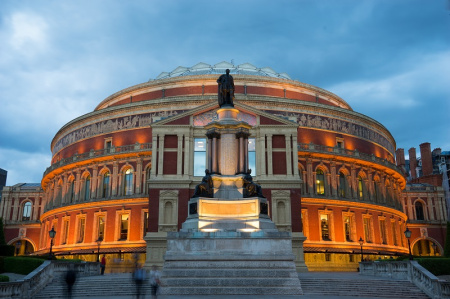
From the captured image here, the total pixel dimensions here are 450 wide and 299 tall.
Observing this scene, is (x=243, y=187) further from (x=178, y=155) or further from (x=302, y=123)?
(x=302, y=123)

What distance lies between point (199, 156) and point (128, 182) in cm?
1174

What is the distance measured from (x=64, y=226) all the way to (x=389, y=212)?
3868 centimetres

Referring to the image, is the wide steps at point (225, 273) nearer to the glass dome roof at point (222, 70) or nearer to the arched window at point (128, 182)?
the arched window at point (128, 182)

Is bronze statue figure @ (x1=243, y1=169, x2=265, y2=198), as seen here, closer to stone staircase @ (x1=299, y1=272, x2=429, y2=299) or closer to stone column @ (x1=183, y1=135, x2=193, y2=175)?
stone staircase @ (x1=299, y1=272, x2=429, y2=299)

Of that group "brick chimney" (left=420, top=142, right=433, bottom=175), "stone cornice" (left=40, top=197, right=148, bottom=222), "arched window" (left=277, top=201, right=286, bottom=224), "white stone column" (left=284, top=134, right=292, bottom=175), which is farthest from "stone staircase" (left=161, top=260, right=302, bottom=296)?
"brick chimney" (left=420, top=142, right=433, bottom=175)

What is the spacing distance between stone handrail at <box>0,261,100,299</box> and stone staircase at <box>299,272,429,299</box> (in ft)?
40.7

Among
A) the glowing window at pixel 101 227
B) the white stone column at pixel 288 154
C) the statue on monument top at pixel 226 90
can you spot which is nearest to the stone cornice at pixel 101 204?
the glowing window at pixel 101 227

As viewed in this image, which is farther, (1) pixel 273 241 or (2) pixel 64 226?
(2) pixel 64 226

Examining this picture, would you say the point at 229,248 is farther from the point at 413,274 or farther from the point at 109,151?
→ the point at 109,151

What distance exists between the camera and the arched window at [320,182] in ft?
165

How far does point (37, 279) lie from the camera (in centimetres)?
2330

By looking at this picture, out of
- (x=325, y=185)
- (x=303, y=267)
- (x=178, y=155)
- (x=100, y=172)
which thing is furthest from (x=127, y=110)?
(x=303, y=267)

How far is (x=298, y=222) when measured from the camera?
41188 millimetres

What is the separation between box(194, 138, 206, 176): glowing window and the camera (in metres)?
42.6
